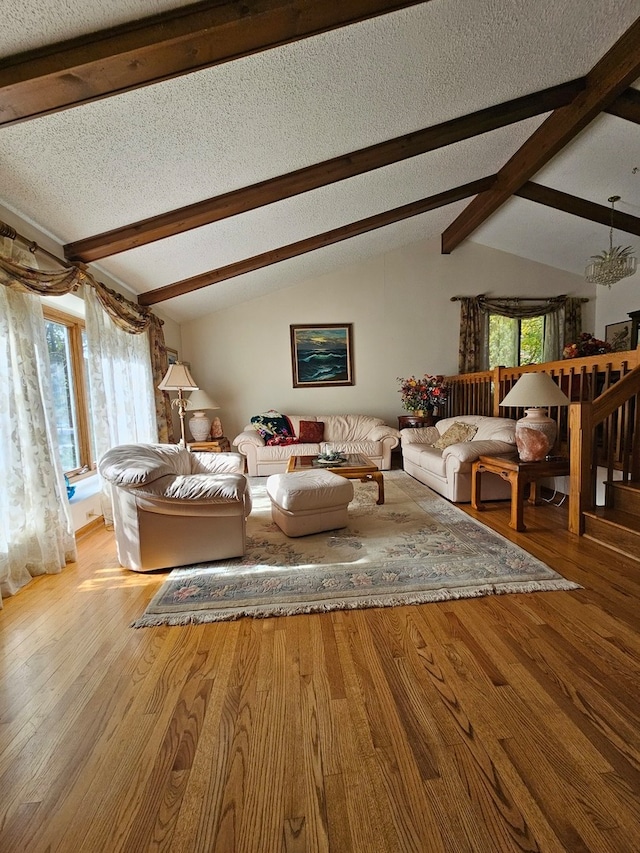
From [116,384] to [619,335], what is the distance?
23.7 feet

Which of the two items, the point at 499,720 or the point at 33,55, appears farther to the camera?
the point at 33,55

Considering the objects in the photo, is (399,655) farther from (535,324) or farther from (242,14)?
(535,324)

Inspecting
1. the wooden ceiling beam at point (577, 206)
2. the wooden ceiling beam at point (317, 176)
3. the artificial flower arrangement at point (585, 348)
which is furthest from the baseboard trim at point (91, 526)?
the wooden ceiling beam at point (577, 206)

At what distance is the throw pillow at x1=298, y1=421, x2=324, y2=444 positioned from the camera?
227 inches

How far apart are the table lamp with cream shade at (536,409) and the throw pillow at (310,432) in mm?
3069

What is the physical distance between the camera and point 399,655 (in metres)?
1.65

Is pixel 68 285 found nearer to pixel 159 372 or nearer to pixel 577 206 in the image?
pixel 159 372

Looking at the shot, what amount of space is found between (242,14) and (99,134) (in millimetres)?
948

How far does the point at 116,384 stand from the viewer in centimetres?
380

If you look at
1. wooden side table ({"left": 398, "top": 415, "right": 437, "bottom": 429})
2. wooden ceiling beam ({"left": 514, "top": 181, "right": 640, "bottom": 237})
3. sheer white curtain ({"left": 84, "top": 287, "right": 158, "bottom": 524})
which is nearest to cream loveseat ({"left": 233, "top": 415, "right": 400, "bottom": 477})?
wooden side table ({"left": 398, "top": 415, "right": 437, "bottom": 429})

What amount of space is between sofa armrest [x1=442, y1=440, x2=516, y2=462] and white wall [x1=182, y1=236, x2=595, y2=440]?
2723 mm

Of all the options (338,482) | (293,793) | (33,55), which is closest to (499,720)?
(293,793)

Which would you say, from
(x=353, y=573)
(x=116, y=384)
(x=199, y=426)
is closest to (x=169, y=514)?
(x=353, y=573)

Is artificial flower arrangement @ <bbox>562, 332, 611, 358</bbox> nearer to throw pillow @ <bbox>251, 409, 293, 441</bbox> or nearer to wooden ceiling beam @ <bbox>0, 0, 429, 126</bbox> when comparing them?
wooden ceiling beam @ <bbox>0, 0, 429, 126</bbox>
